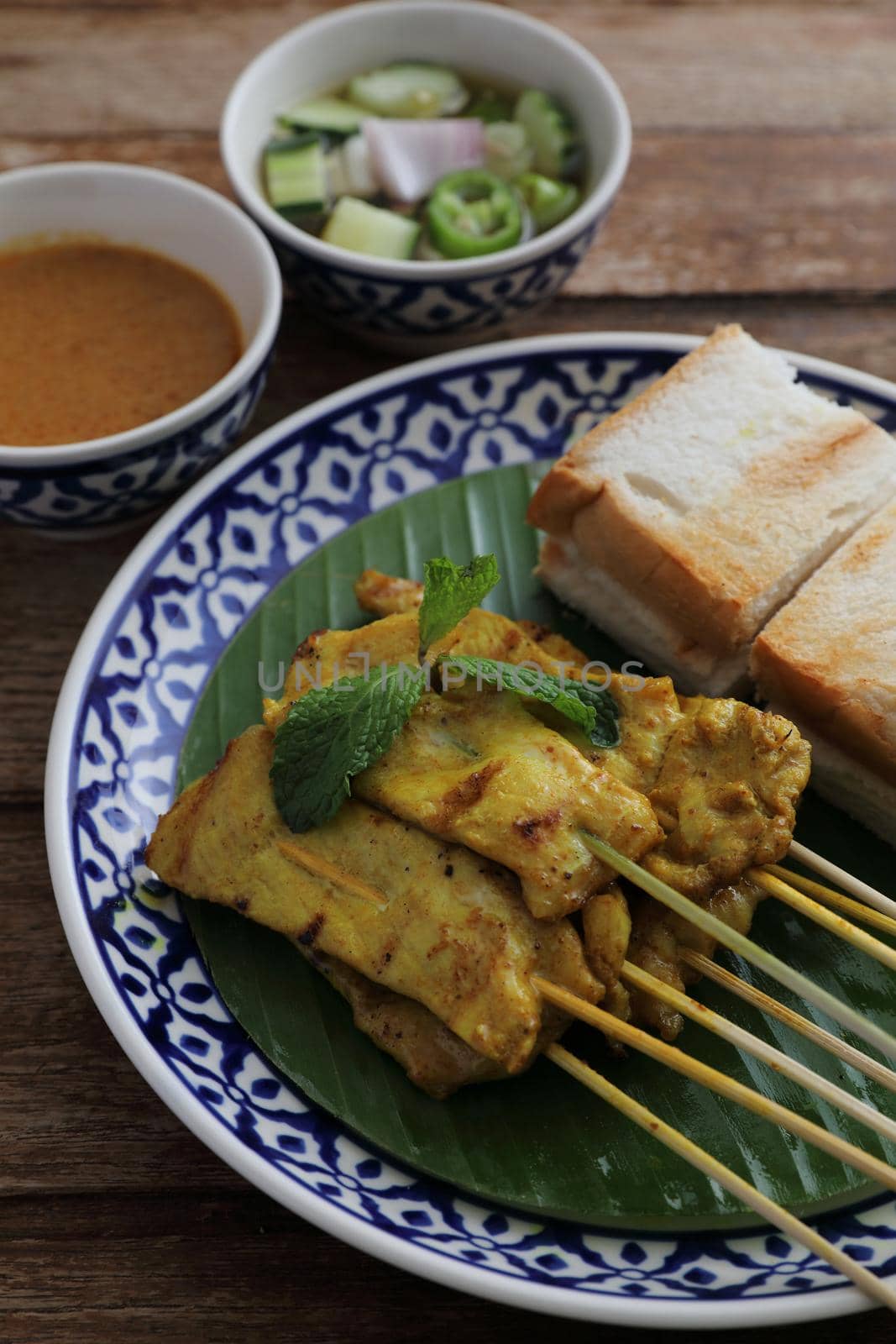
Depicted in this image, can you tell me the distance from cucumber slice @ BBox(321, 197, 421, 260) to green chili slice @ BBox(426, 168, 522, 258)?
109 millimetres

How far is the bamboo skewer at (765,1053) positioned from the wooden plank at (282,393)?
2.13m

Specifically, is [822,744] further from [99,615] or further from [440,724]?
[99,615]

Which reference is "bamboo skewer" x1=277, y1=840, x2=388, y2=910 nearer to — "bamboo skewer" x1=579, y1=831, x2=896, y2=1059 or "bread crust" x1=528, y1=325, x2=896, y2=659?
"bamboo skewer" x1=579, y1=831, x2=896, y2=1059

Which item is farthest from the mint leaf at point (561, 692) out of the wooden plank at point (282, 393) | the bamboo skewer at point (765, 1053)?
the wooden plank at point (282, 393)

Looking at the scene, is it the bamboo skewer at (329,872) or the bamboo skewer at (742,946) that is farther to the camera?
the bamboo skewer at (329,872)

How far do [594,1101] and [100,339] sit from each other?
3.20m

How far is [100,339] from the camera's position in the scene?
4453 millimetres

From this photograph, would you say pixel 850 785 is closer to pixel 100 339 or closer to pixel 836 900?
pixel 836 900

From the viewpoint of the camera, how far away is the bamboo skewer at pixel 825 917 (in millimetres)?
2836

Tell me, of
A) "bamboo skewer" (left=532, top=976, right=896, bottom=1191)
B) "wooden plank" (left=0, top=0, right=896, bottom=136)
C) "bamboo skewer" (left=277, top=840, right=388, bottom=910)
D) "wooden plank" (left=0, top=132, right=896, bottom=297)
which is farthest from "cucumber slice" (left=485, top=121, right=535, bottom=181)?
"bamboo skewer" (left=532, top=976, right=896, bottom=1191)

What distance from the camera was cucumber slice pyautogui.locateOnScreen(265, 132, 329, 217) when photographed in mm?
4793

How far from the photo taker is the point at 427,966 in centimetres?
290

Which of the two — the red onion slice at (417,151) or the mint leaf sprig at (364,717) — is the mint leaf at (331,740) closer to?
the mint leaf sprig at (364,717)

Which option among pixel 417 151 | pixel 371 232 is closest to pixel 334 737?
pixel 371 232
